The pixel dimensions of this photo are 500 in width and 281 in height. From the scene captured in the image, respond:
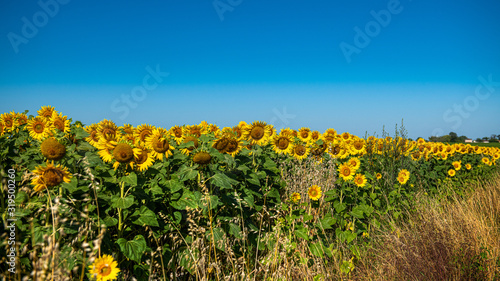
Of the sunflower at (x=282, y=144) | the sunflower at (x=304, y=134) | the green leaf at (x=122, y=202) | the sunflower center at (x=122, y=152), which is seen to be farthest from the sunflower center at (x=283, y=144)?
the green leaf at (x=122, y=202)

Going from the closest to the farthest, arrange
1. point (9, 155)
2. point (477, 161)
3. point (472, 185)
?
point (9, 155), point (472, 185), point (477, 161)

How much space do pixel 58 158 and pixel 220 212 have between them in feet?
5.67

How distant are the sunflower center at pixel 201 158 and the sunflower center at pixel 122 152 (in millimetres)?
634

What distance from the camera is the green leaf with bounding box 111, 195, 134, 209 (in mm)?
2629

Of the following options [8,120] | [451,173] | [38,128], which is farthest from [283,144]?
[451,173]

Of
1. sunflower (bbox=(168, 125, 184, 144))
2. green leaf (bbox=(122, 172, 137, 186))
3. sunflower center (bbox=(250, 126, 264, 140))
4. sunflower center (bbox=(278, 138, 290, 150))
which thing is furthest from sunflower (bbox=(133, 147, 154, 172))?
sunflower center (bbox=(278, 138, 290, 150))

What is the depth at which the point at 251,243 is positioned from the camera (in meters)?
3.71

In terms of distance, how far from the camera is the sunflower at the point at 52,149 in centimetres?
283

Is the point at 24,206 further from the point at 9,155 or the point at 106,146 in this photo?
the point at 9,155

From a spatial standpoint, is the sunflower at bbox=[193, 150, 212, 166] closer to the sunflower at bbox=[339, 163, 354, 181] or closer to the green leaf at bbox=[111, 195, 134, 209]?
the green leaf at bbox=[111, 195, 134, 209]

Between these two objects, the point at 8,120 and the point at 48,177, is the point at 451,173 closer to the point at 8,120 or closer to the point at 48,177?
the point at 48,177

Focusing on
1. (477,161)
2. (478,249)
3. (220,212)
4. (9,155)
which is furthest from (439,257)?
(477,161)

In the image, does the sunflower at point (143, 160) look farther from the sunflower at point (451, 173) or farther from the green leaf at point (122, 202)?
the sunflower at point (451, 173)

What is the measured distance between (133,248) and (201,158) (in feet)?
3.42
